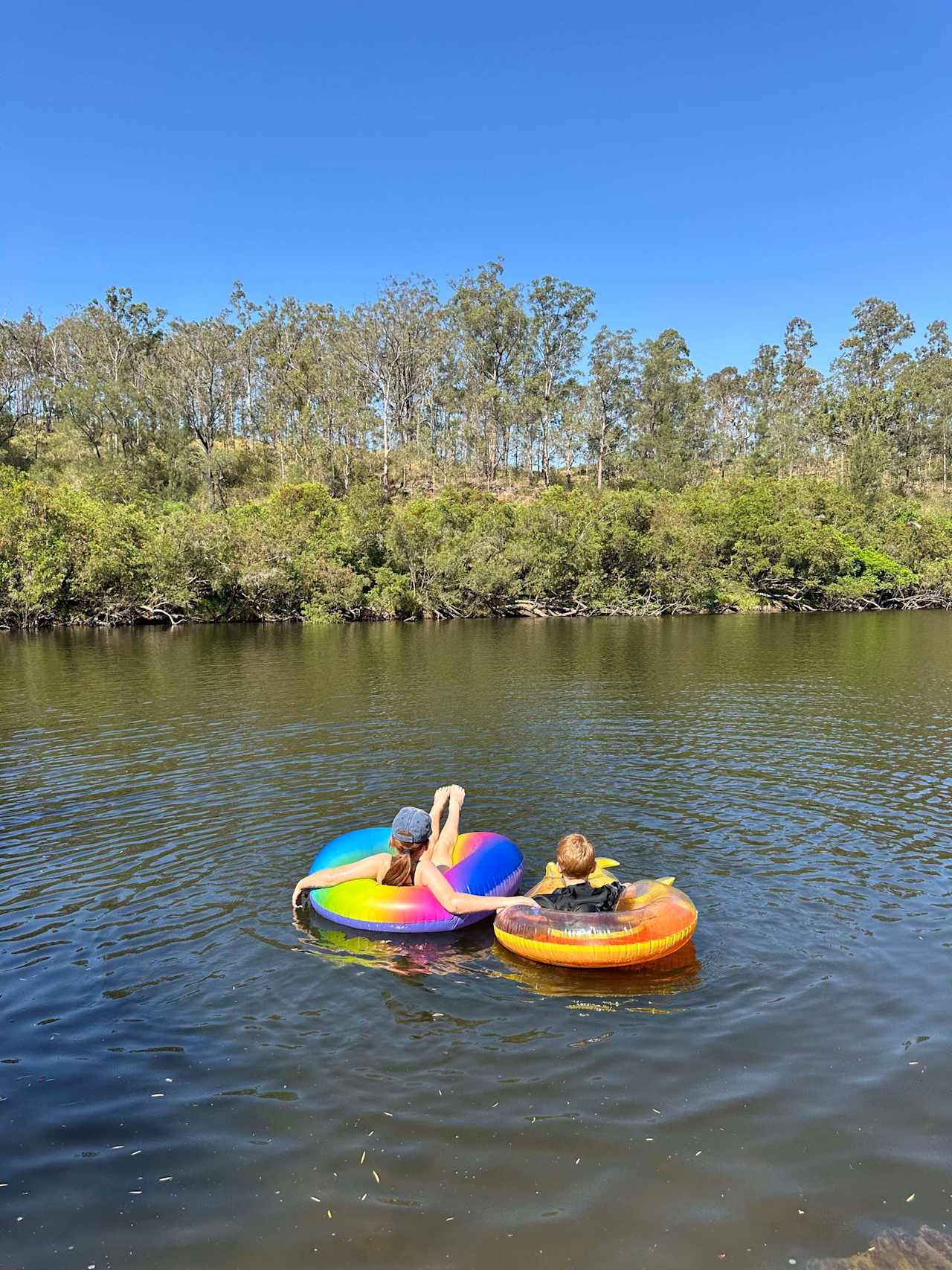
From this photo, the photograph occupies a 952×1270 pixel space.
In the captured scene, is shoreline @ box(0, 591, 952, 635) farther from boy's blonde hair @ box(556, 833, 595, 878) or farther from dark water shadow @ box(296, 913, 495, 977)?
boy's blonde hair @ box(556, 833, 595, 878)

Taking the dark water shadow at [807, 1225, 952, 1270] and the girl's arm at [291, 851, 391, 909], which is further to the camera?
the girl's arm at [291, 851, 391, 909]

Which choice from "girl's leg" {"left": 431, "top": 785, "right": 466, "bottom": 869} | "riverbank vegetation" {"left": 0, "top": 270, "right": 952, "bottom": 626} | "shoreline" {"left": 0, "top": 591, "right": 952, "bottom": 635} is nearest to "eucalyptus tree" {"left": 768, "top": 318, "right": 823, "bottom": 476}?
"riverbank vegetation" {"left": 0, "top": 270, "right": 952, "bottom": 626}

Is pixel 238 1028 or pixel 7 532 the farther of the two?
pixel 7 532

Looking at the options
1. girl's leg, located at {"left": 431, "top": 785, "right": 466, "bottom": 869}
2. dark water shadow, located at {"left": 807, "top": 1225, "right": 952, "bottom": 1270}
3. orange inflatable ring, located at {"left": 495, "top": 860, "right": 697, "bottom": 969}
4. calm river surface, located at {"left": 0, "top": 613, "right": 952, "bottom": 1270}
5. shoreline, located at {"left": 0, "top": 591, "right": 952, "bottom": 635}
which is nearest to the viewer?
dark water shadow, located at {"left": 807, "top": 1225, "right": 952, "bottom": 1270}

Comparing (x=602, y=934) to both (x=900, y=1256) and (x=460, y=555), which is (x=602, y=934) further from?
(x=460, y=555)

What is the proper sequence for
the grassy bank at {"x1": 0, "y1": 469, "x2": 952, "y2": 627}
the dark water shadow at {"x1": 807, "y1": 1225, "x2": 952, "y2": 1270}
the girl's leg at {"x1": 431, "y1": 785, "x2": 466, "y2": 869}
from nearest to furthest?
the dark water shadow at {"x1": 807, "y1": 1225, "x2": 952, "y2": 1270} < the girl's leg at {"x1": 431, "y1": 785, "x2": 466, "y2": 869} < the grassy bank at {"x1": 0, "y1": 469, "x2": 952, "y2": 627}

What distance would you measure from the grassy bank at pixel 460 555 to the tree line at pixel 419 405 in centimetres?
974

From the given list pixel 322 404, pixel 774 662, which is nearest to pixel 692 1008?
pixel 774 662

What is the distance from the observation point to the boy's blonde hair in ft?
26.2

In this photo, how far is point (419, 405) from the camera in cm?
8806

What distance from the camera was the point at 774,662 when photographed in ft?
99.0

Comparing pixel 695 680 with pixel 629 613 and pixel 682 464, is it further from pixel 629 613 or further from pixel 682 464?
pixel 682 464

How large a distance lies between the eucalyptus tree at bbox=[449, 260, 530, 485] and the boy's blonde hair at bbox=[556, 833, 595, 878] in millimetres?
80307

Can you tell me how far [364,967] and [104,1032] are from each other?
2360mm
